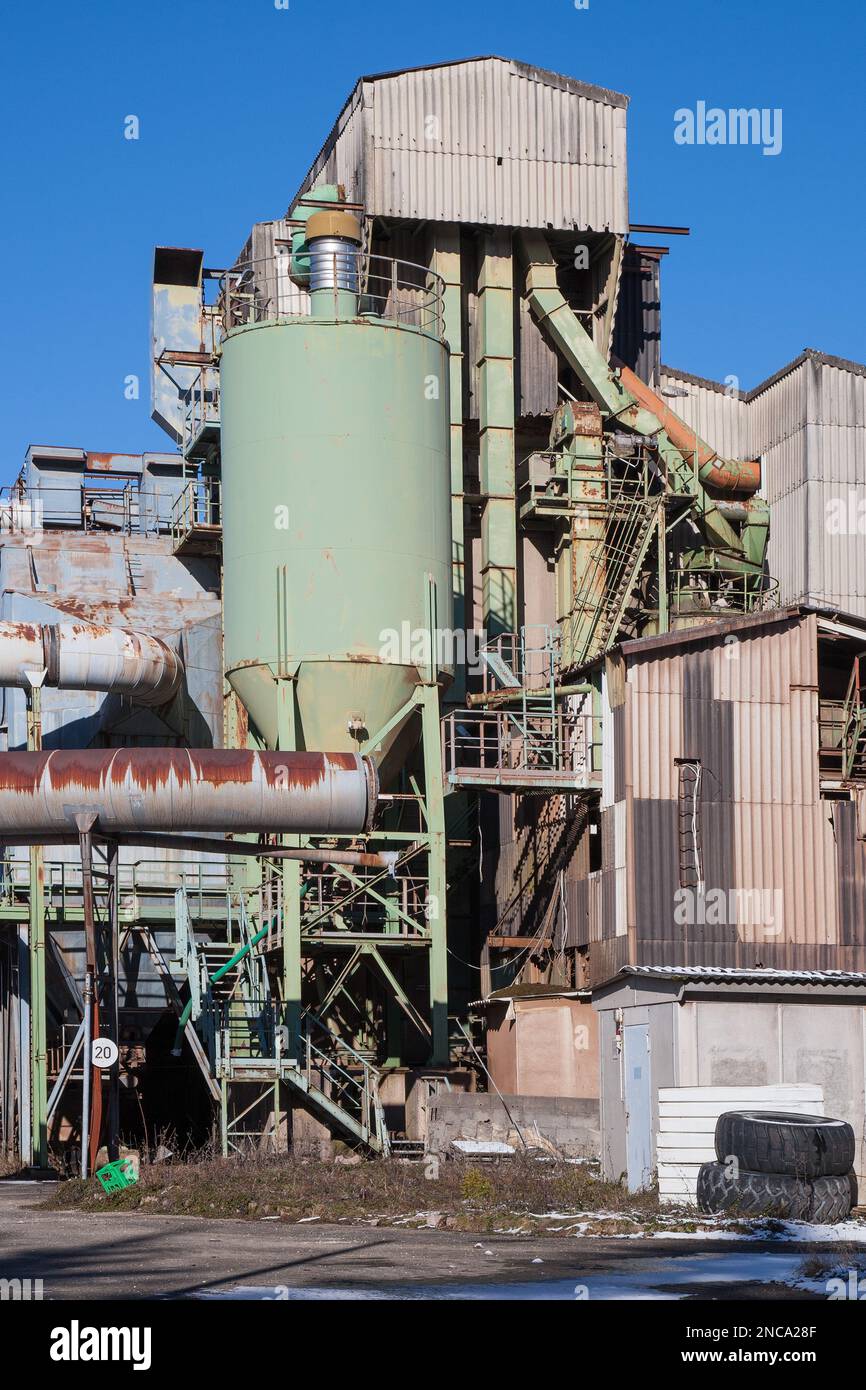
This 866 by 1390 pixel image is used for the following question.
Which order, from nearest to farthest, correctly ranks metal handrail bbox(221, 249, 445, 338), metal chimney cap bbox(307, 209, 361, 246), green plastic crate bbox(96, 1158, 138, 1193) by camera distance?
green plastic crate bbox(96, 1158, 138, 1193) → metal chimney cap bbox(307, 209, 361, 246) → metal handrail bbox(221, 249, 445, 338)

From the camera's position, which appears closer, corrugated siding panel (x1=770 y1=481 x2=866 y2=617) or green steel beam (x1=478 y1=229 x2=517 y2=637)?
corrugated siding panel (x1=770 y1=481 x2=866 y2=617)

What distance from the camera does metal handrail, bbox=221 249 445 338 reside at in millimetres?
34031

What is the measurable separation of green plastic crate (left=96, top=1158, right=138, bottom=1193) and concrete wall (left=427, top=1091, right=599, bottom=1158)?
6232mm

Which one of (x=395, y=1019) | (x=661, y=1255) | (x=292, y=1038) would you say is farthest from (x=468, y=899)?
(x=661, y=1255)

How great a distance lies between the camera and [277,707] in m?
31.1

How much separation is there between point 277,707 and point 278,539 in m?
2.81

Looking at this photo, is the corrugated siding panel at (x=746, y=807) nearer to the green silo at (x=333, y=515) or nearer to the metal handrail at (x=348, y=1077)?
the green silo at (x=333, y=515)

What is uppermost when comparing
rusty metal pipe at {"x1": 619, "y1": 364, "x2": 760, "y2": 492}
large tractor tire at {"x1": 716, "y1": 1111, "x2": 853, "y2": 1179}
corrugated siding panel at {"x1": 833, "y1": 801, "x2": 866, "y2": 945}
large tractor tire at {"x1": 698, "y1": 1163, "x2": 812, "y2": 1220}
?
rusty metal pipe at {"x1": 619, "y1": 364, "x2": 760, "y2": 492}

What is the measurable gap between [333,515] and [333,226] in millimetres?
5577

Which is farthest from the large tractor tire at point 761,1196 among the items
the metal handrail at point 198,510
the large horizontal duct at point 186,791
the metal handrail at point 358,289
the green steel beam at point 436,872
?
the metal handrail at point 198,510

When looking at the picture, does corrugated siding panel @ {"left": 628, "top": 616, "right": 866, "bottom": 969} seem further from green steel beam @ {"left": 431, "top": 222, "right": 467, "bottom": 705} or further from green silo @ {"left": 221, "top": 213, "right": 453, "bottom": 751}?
green steel beam @ {"left": 431, "top": 222, "right": 467, "bottom": 705}

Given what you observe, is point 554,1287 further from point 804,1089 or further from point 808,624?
point 808,624

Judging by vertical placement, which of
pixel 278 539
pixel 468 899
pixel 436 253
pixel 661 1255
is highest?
pixel 436 253

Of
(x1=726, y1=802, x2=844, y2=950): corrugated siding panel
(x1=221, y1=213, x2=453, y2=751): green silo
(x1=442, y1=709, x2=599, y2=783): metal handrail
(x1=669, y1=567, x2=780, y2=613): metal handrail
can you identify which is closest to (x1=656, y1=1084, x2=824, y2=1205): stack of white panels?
(x1=726, y1=802, x2=844, y2=950): corrugated siding panel
